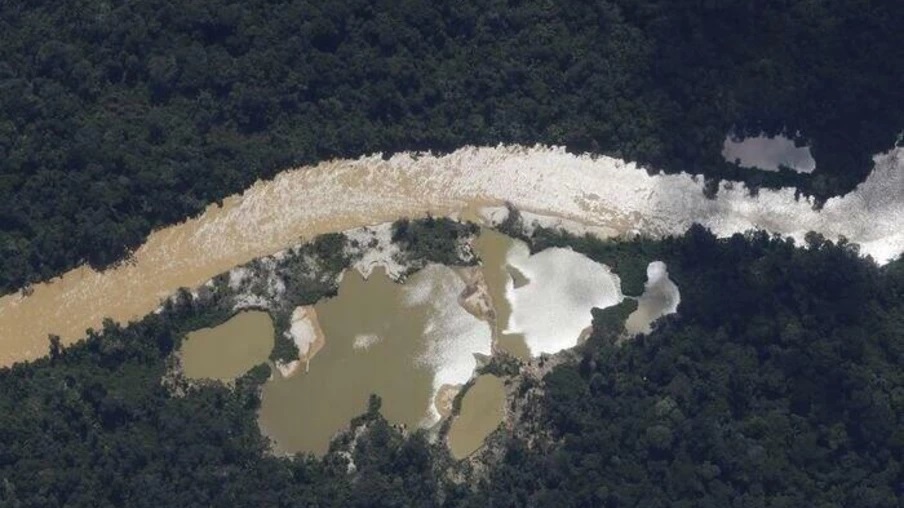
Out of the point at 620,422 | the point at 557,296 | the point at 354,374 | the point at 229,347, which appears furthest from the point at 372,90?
the point at 620,422

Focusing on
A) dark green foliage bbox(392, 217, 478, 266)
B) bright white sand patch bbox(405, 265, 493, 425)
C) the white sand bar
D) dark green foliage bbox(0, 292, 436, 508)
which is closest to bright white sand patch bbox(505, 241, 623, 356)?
bright white sand patch bbox(405, 265, 493, 425)

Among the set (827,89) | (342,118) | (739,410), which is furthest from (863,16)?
(342,118)

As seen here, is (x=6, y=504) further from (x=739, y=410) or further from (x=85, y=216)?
(x=739, y=410)

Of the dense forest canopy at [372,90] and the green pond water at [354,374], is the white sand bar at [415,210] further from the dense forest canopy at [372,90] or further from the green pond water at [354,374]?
the green pond water at [354,374]

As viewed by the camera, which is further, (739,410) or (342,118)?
(342,118)

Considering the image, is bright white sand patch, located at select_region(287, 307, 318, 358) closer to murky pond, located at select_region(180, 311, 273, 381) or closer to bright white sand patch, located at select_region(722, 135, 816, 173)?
murky pond, located at select_region(180, 311, 273, 381)

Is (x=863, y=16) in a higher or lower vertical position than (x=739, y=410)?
higher
